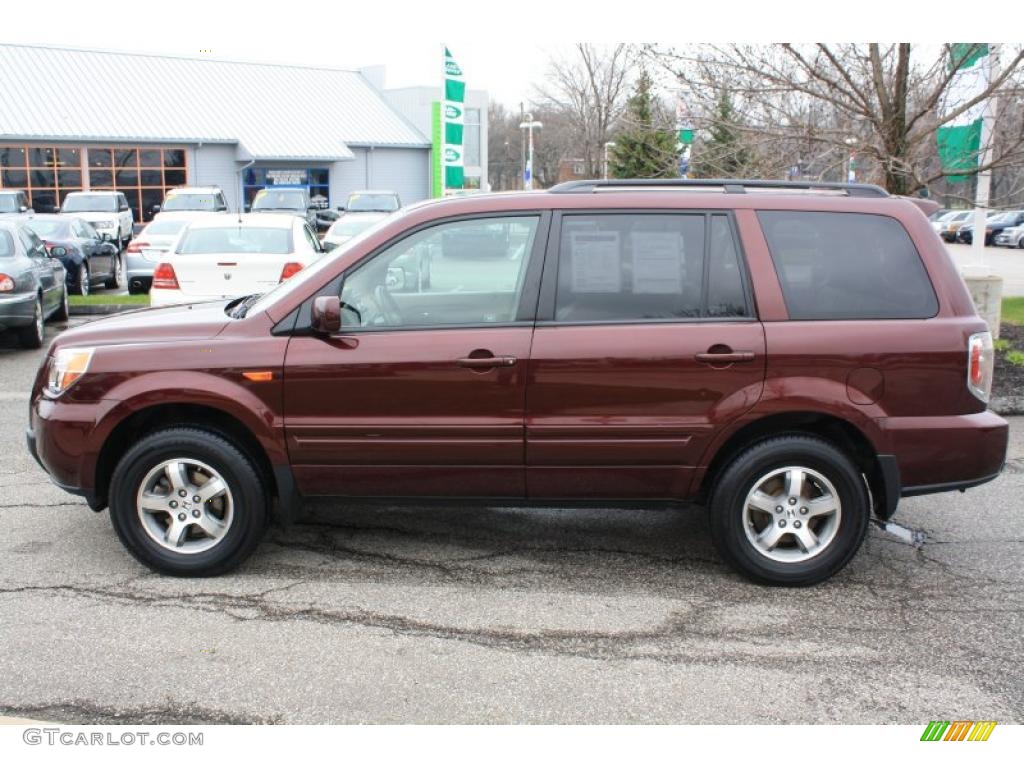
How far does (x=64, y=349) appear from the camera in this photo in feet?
16.8

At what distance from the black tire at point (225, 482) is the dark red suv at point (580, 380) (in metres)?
0.01

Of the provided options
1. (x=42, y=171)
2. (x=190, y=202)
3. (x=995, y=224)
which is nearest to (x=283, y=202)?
(x=190, y=202)

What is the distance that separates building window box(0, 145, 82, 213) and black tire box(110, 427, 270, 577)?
36293 mm

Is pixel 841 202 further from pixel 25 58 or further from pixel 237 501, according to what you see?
pixel 25 58

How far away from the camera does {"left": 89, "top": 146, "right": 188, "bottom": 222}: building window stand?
40344mm

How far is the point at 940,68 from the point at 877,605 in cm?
728

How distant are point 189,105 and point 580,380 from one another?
41.8 meters

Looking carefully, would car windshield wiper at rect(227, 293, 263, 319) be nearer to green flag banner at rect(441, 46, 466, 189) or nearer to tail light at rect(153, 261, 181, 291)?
tail light at rect(153, 261, 181, 291)

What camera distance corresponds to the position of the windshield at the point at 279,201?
1225 inches

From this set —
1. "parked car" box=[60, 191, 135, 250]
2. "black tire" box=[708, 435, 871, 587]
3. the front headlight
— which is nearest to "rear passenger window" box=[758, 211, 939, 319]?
"black tire" box=[708, 435, 871, 587]

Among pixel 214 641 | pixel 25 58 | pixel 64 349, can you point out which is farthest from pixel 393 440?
pixel 25 58

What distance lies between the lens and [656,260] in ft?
16.3

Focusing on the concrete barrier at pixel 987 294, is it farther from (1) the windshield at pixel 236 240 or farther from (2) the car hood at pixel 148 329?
(2) the car hood at pixel 148 329

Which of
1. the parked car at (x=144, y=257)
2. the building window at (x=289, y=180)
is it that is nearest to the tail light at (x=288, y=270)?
the parked car at (x=144, y=257)
